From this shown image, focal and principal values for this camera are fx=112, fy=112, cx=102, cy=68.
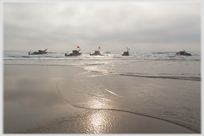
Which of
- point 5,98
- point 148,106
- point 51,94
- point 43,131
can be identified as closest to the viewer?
point 43,131

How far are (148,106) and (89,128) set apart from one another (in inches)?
96.6

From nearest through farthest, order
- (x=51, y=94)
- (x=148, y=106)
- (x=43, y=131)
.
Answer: (x=43, y=131) → (x=148, y=106) → (x=51, y=94)

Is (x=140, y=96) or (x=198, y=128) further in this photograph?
(x=140, y=96)

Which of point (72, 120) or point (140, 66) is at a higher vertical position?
point (140, 66)

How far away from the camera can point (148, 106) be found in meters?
4.30

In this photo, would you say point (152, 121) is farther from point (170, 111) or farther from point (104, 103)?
point (104, 103)

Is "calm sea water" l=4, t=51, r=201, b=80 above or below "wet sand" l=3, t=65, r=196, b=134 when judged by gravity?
above

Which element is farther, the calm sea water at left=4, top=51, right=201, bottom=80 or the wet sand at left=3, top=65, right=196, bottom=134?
the calm sea water at left=4, top=51, right=201, bottom=80

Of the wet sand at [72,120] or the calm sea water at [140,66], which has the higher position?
the calm sea water at [140,66]

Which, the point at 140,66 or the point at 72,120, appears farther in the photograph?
the point at 140,66

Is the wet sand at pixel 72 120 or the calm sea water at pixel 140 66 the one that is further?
the calm sea water at pixel 140 66

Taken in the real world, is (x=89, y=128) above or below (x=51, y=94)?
below

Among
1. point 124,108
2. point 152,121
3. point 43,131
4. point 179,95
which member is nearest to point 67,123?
point 43,131

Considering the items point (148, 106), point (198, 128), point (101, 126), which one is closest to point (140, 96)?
point (148, 106)
